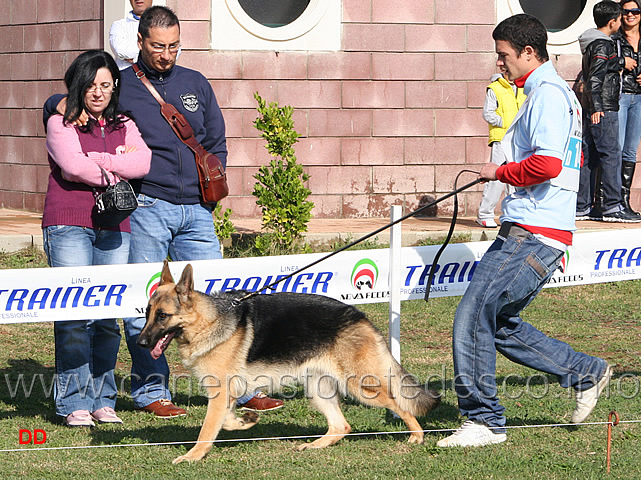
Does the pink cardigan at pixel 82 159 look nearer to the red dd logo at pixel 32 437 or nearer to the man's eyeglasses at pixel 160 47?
the man's eyeglasses at pixel 160 47

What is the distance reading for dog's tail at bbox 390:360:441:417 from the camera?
18.3 ft

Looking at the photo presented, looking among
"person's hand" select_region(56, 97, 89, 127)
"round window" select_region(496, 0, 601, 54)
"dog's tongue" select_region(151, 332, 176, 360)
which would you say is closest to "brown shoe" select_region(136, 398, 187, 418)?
"dog's tongue" select_region(151, 332, 176, 360)

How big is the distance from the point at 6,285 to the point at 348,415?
2247mm

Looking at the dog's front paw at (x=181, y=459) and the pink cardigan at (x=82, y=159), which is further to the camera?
the pink cardigan at (x=82, y=159)

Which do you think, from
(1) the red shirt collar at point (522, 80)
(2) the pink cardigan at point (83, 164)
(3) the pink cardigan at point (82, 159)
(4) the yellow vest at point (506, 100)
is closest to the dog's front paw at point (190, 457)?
(2) the pink cardigan at point (83, 164)

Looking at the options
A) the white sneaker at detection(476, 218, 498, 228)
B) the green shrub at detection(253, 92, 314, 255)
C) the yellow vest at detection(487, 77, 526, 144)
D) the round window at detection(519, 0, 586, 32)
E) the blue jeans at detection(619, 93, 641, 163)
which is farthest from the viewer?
the round window at detection(519, 0, 586, 32)

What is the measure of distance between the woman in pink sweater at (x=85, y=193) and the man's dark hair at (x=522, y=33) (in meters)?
2.22

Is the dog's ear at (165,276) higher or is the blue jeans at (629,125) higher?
the blue jeans at (629,125)

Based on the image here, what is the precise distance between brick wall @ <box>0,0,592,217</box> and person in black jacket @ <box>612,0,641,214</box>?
1.07 m

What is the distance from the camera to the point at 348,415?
20.6ft

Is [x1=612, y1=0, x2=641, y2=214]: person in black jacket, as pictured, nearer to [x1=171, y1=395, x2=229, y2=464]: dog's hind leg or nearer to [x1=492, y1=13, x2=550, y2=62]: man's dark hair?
[x1=492, y1=13, x2=550, y2=62]: man's dark hair

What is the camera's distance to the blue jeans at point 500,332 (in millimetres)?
5395

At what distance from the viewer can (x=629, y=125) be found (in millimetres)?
11758

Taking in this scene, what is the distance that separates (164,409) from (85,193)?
1478 mm
